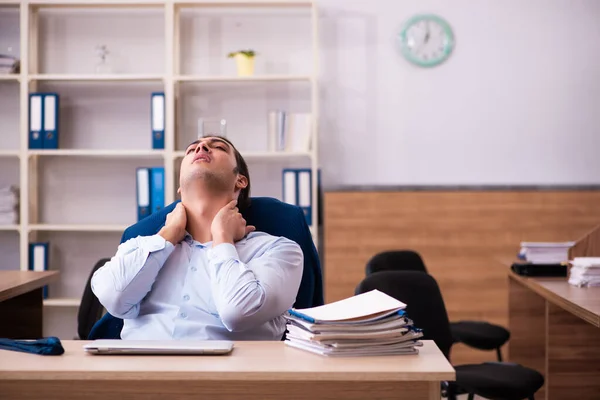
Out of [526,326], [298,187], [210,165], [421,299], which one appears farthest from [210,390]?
[298,187]

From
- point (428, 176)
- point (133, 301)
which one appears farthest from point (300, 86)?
point (133, 301)

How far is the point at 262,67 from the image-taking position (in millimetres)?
5145

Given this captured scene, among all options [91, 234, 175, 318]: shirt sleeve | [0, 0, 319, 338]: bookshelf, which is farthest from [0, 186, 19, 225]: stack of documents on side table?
[91, 234, 175, 318]: shirt sleeve

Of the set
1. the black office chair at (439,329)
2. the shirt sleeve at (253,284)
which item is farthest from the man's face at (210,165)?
the black office chair at (439,329)

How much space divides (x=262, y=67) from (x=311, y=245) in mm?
2766

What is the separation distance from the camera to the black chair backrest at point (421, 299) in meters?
3.01

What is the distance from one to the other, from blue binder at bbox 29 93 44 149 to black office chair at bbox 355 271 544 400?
9.22 feet

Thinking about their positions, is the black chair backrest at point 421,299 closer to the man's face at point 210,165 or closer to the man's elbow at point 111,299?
the man's face at point 210,165

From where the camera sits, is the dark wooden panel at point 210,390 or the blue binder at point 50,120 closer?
the dark wooden panel at point 210,390

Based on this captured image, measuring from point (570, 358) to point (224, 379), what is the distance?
2.22 meters

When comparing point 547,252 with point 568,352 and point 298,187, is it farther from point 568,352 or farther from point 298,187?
point 298,187

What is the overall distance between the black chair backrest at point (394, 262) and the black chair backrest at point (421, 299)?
0.41m

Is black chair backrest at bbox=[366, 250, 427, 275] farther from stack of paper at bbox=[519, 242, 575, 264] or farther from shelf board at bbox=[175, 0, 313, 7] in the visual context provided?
shelf board at bbox=[175, 0, 313, 7]

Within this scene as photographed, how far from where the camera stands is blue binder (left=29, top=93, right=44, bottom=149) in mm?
4902
